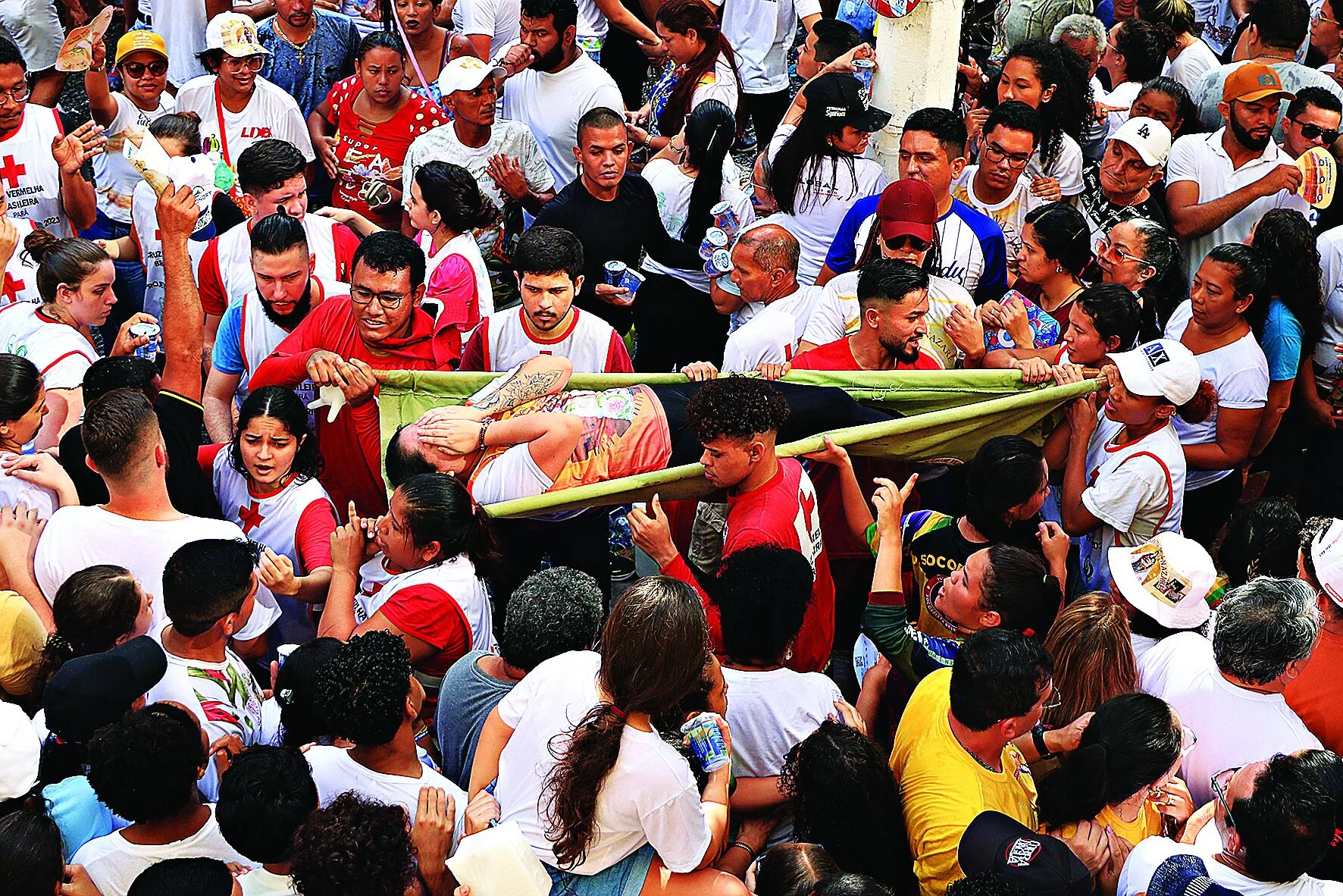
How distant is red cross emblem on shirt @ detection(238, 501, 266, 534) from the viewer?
4.67m

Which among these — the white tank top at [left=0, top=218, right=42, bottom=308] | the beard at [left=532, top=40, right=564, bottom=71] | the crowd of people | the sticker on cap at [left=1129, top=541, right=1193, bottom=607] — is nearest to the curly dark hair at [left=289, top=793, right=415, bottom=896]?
the crowd of people

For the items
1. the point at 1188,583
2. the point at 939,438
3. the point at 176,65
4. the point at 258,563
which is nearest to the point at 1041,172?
the point at 939,438

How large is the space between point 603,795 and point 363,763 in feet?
2.53

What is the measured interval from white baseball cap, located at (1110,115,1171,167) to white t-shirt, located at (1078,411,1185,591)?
189 cm

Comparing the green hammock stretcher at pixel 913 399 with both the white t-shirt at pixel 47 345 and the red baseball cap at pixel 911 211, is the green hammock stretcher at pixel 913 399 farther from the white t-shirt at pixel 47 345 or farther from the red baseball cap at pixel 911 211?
the white t-shirt at pixel 47 345

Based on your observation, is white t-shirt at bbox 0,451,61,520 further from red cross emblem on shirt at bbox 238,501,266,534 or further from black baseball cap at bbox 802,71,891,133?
black baseball cap at bbox 802,71,891,133

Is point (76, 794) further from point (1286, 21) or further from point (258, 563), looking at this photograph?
point (1286, 21)

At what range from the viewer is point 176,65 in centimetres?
821

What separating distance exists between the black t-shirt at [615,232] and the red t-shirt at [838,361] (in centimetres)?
139

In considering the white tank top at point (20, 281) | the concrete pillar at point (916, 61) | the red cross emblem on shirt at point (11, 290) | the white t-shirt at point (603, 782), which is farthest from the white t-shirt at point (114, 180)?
the white t-shirt at point (603, 782)

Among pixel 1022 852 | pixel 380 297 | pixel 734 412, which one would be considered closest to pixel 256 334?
pixel 380 297

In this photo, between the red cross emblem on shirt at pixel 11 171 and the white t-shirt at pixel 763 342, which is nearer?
the white t-shirt at pixel 763 342

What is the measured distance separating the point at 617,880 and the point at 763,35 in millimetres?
6501

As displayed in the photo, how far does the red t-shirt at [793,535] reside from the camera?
4.30 meters
